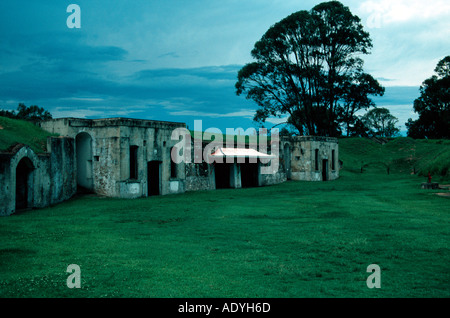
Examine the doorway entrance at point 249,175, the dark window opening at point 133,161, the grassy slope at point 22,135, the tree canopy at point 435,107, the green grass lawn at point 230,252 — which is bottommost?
the green grass lawn at point 230,252

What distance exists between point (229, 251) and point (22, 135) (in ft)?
46.1

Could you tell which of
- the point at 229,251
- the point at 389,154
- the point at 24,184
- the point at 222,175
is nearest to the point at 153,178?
the point at 222,175

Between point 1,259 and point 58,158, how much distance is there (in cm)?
1211

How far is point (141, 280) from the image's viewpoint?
6695mm

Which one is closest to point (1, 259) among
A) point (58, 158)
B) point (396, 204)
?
point (58, 158)

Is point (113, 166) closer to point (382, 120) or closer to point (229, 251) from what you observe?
point (229, 251)

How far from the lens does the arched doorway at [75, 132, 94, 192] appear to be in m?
22.5

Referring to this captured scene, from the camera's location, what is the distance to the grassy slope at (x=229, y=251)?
6.32 m

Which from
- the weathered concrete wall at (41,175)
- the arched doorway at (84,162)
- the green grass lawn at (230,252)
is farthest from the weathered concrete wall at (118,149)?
Result: the green grass lawn at (230,252)

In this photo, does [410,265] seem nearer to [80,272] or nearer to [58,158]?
[80,272]

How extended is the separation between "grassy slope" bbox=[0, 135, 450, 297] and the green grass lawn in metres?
0.02

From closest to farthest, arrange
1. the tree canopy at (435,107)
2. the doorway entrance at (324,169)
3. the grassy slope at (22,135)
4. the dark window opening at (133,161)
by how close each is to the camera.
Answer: the grassy slope at (22,135)
the dark window opening at (133,161)
the doorway entrance at (324,169)
the tree canopy at (435,107)

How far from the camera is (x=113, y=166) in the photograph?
2186 cm

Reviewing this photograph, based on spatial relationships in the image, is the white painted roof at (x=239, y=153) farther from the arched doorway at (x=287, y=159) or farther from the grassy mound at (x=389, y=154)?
the grassy mound at (x=389, y=154)
